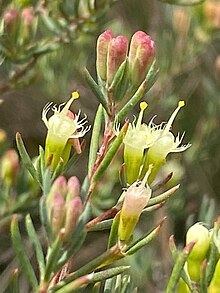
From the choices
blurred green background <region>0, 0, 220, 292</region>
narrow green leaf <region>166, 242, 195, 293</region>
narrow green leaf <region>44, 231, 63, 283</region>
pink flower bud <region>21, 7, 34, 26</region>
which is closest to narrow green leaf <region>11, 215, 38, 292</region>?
narrow green leaf <region>44, 231, 63, 283</region>

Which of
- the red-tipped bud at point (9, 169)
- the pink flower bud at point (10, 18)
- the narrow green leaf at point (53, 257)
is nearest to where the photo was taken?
the narrow green leaf at point (53, 257)

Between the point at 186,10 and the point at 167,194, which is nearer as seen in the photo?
the point at 167,194

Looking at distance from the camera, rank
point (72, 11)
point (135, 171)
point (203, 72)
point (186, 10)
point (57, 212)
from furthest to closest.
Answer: point (203, 72) < point (186, 10) < point (72, 11) < point (135, 171) < point (57, 212)

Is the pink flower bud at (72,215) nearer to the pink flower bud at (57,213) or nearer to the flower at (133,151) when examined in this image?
the pink flower bud at (57,213)

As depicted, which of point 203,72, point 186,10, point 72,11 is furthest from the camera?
point 203,72

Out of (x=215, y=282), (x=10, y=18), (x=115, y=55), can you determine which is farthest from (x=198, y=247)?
(x=10, y=18)

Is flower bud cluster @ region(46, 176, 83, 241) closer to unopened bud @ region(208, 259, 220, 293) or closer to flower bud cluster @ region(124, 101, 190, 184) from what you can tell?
flower bud cluster @ region(124, 101, 190, 184)

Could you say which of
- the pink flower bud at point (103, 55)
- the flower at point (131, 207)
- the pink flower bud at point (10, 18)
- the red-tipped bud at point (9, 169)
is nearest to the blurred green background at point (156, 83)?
the pink flower bud at point (10, 18)

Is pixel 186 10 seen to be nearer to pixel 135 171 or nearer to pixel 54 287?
pixel 135 171

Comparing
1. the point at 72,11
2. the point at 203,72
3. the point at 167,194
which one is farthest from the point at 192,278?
the point at 203,72
